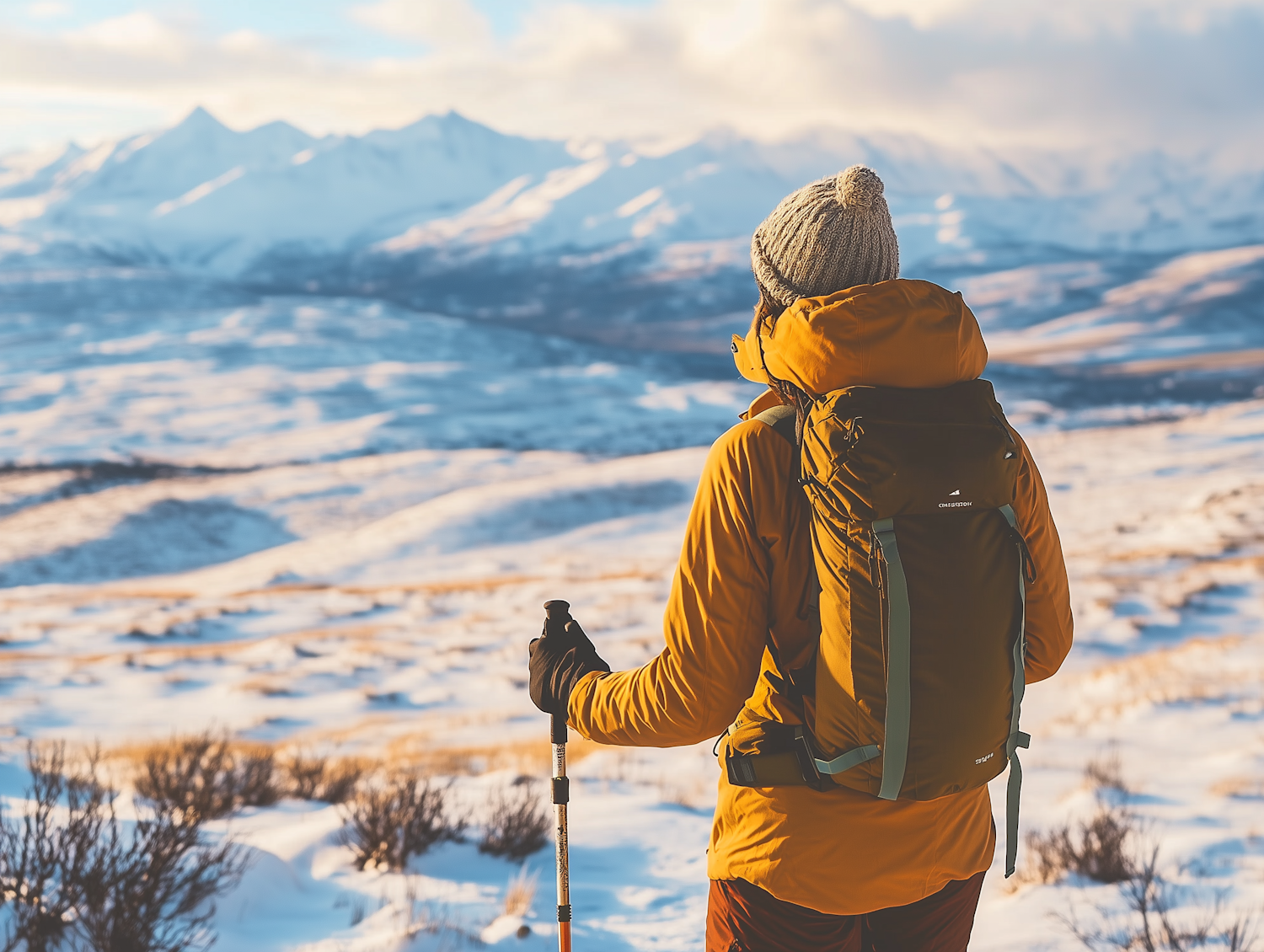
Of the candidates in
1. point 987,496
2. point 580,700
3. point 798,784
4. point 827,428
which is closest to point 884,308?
point 827,428

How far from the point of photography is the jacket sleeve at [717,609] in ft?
4.96

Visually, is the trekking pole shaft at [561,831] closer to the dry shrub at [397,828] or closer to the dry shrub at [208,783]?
the dry shrub at [397,828]

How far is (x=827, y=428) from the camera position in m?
1.42

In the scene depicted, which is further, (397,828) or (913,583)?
(397,828)

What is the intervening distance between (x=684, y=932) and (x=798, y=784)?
230 cm

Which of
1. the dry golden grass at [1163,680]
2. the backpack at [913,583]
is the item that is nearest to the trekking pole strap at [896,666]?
the backpack at [913,583]

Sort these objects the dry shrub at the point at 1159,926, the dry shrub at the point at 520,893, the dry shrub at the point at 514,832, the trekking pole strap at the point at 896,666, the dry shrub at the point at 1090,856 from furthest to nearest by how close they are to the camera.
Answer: the dry shrub at the point at 514,832, the dry shrub at the point at 1090,856, the dry shrub at the point at 520,893, the dry shrub at the point at 1159,926, the trekking pole strap at the point at 896,666

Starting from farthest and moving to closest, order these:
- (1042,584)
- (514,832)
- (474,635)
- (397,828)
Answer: (474,635), (514,832), (397,828), (1042,584)

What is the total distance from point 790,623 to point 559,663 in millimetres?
524

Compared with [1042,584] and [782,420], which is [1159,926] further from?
[782,420]

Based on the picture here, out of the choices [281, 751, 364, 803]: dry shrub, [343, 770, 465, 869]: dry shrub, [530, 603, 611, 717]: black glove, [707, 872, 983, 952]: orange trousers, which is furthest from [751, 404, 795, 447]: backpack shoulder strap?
[281, 751, 364, 803]: dry shrub

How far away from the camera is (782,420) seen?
1.55 metres

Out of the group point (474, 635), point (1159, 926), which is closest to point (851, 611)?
point (1159, 926)

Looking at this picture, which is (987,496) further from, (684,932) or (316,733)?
(316,733)
